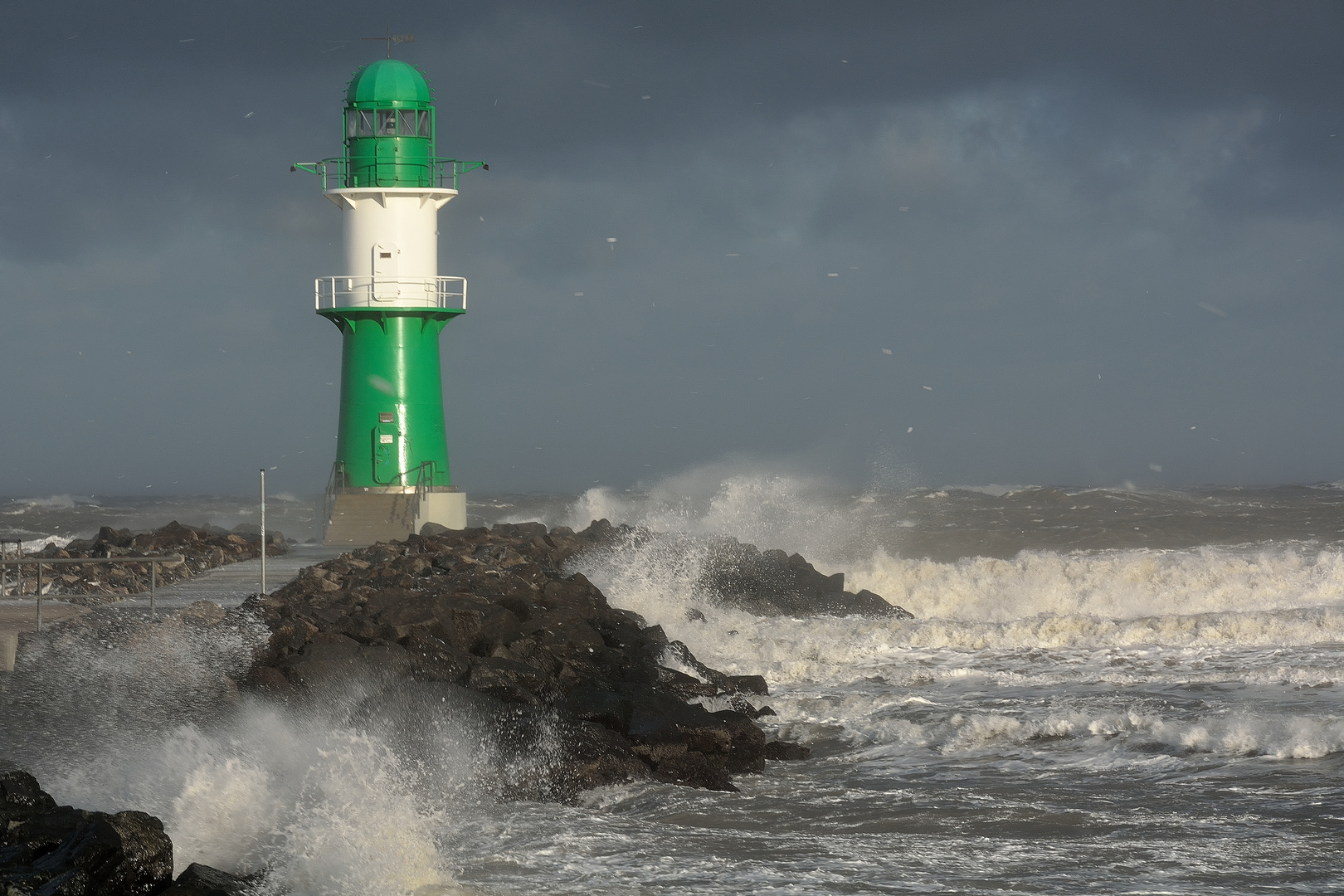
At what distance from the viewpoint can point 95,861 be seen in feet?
15.2

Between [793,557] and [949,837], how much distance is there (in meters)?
9.30

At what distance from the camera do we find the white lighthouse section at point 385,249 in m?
16.9

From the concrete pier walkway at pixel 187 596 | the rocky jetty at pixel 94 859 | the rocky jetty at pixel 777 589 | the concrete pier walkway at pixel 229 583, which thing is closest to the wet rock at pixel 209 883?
the rocky jetty at pixel 94 859

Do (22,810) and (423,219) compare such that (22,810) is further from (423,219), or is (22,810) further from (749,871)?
(423,219)

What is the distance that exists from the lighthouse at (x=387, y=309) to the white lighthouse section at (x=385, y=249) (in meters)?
0.01

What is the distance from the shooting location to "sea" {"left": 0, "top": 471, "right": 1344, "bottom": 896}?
5504 millimetres

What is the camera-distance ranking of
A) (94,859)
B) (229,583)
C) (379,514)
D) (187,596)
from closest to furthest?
(94,859) → (187,596) → (229,583) → (379,514)

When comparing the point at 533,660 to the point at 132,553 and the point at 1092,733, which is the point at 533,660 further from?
the point at 132,553

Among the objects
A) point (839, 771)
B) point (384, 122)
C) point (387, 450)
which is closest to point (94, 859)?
point (839, 771)

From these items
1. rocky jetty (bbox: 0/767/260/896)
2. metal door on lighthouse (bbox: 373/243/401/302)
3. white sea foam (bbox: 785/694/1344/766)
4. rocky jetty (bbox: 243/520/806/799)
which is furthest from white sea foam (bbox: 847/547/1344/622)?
rocky jetty (bbox: 0/767/260/896)

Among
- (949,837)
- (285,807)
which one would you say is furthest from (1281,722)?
(285,807)

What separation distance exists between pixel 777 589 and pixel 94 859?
1025cm

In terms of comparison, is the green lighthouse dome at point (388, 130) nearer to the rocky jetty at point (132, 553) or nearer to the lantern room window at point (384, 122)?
the lantern room window at point (384, 122)

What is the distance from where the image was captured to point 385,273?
17.0 m
